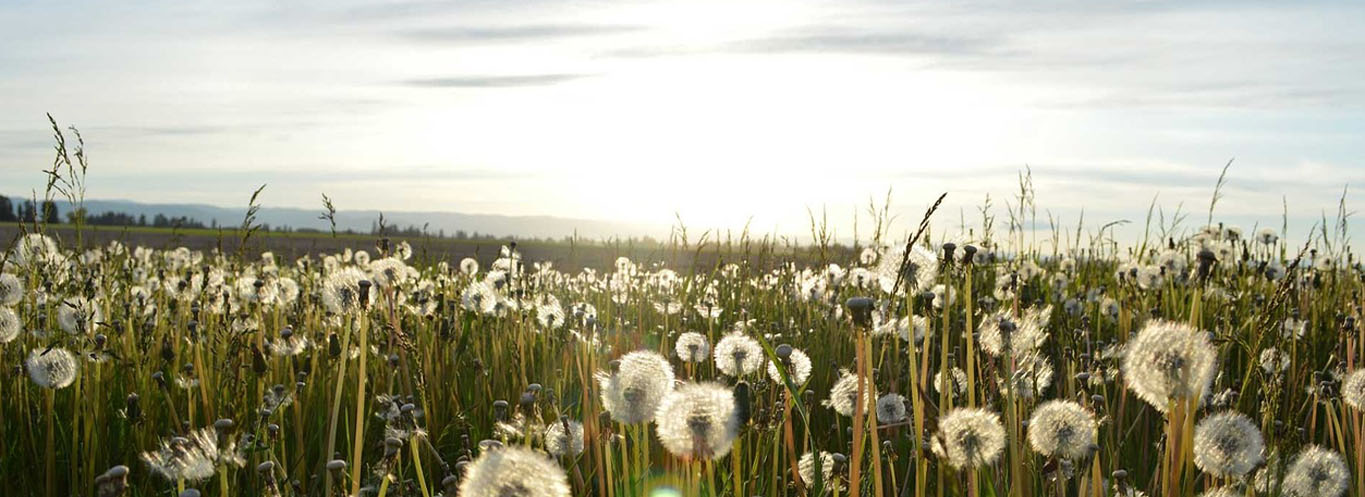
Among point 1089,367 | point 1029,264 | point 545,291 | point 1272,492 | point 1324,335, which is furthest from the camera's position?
point 1029,264

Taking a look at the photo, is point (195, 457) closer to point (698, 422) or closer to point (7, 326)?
point (698, 422)

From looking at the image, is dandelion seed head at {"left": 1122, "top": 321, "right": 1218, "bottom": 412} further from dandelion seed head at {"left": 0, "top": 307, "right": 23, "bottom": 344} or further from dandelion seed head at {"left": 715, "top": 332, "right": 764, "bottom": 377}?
dandelion seed head at {"left": 0, "top": 307, "right": 23, "bottom": 344}

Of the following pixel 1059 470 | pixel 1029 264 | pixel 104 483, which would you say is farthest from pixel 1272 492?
pixel 1029 264

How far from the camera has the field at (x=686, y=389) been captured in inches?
73.0

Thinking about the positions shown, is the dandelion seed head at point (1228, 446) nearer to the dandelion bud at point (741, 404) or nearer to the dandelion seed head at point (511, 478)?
the dandelion bud at point (741, 404)

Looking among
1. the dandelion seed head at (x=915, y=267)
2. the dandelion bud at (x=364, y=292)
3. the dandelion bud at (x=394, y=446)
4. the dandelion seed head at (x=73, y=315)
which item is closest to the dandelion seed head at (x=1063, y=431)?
the dandelion seed head at (x=915, y=267)

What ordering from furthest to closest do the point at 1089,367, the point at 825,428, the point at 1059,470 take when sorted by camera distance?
1. the point at 825,428
2. the point at 1089,367
3. the point at 1059,470

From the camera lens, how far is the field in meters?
1.85

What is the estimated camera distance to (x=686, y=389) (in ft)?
6.29

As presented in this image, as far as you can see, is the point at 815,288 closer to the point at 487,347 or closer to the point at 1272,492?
the point at 487,347

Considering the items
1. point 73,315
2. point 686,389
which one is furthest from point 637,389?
point 73,315

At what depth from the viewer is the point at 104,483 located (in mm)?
1462

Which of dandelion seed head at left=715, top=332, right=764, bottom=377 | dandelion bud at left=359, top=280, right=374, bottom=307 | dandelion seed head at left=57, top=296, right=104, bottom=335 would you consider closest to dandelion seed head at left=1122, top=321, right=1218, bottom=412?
dandelion seed head at left=715, top=332, right=764, bottom=377

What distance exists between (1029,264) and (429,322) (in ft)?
14.9
